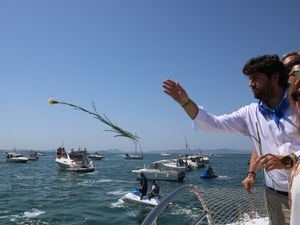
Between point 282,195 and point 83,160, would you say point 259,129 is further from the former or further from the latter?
point 83,160

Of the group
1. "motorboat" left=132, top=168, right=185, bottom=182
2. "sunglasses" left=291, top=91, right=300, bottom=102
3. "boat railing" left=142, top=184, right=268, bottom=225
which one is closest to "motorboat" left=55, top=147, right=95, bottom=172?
"motorboat" left=132, top=168, right=185, bottom=182

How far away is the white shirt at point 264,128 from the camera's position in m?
2.67

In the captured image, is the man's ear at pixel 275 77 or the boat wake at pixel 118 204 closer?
the man's ear at pixel 275 77

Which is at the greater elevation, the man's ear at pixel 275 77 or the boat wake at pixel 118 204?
the man's ear at pixel 275 77

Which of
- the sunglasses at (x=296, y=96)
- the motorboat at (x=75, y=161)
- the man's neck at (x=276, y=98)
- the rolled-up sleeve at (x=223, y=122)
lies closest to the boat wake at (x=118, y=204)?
the rolled-up sleeve at (x=223, y=122)

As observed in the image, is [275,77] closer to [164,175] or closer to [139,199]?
[139,199]

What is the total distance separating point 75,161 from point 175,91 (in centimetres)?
5189

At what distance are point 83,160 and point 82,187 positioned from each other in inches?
725

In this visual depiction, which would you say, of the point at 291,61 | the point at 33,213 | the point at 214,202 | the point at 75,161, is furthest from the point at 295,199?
the point at 75,161

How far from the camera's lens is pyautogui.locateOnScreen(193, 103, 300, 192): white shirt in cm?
267

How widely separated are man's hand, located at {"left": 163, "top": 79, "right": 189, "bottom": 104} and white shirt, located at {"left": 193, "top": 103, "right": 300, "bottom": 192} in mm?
189

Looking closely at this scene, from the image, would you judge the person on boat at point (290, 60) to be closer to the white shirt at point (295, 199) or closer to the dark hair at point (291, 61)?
the dark hair at point (291, 61)

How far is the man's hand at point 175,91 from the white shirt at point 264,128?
0.62ft

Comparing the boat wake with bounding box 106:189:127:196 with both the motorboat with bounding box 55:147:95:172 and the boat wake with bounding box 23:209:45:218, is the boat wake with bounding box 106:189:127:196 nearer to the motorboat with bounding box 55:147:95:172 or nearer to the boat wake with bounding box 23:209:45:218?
the boat wake with bounding box 23:209:45:218
